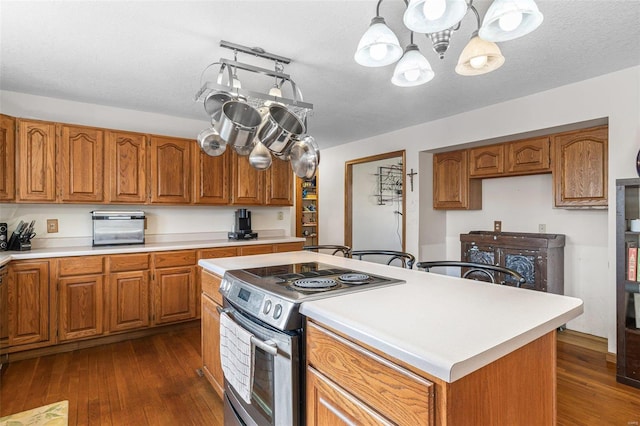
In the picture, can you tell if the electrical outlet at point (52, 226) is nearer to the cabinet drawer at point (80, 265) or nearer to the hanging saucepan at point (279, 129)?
the cabinet drawer at point (80, 265)

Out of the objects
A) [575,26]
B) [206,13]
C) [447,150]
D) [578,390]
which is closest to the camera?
[206,13]

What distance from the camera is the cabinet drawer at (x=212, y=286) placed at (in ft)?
6.45

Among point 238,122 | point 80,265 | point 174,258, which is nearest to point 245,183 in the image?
→ point 174,258

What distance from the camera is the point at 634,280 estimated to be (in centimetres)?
237

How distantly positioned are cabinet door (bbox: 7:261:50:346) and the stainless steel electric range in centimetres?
206

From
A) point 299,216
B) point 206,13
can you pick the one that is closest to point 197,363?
point 206,13

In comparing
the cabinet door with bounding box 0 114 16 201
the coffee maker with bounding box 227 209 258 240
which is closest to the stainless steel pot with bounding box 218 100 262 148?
the cabinet door with bounding box 0 114 16 201

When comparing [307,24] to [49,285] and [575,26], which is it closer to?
[575,26]

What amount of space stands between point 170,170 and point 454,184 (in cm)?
A: 330

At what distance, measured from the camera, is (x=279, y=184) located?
4.37 meters

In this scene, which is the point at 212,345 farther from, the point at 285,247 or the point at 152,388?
the point at 285,247

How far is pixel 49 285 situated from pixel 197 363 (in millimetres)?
1422

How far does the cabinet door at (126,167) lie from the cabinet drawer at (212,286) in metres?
1.72

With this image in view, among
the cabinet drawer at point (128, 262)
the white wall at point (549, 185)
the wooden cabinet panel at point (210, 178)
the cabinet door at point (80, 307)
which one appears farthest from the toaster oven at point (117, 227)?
the white wall at point (549, 185)
